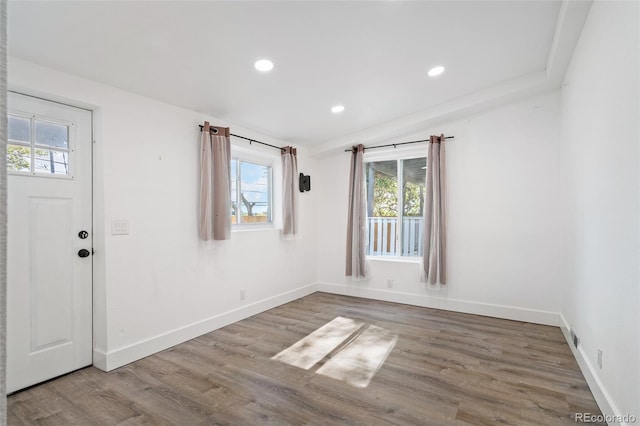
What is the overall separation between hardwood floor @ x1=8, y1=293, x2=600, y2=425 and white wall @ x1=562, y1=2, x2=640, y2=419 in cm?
39

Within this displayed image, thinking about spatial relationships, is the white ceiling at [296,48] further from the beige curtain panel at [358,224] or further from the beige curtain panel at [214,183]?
the beige curtain panel at [358,224]

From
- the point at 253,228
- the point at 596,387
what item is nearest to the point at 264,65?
the point at 253,228

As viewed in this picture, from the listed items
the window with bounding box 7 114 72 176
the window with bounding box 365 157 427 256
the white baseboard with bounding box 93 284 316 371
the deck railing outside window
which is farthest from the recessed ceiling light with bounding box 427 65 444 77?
the white baseboard with bounding box 93 284 316 371

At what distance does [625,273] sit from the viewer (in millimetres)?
1703

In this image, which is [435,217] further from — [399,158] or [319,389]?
[319,389]

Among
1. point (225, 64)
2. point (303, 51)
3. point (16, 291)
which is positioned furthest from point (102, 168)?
point (303, 51)

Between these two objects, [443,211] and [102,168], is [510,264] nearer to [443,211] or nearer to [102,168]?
[443,211]

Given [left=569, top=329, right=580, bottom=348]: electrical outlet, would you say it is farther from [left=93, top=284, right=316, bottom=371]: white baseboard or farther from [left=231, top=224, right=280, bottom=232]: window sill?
[left=231, top=224, right=280, bottom=232]: window sill

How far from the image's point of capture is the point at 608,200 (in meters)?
1.96

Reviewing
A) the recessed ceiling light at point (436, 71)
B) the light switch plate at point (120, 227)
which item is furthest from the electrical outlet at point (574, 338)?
the light switch plate at point (120, 227)

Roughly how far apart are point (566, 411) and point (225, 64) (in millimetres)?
3484

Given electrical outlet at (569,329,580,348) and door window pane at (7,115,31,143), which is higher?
door window pane at (7,115,31,143)

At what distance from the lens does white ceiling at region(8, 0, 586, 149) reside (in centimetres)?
202

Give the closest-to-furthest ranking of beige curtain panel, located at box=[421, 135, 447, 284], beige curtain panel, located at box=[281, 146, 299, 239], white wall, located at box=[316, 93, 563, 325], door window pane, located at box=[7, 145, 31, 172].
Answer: door window pane, located at box=[7, 145, 31, 172] → white wall, located at box=[316, 93, 563, 325] → beige curtain panel, located at box=[421, 135, 447, 284] → beige curtain panel, located at box=[281, 146, 299, 239]
